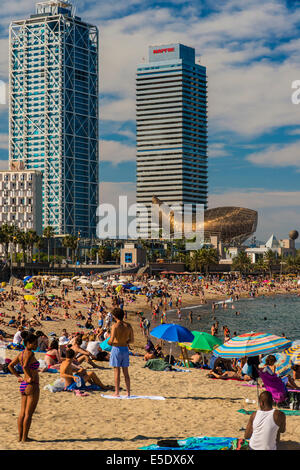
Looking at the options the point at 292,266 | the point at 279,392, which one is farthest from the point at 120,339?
the point at 292,266

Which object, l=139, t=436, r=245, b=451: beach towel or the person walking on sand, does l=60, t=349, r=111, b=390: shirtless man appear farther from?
the person walking on sand

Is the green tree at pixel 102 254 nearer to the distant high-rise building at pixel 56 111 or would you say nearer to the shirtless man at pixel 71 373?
the distant high-rise building at pixel 56 111

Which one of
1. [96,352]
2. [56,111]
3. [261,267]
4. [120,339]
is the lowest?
[261,267]

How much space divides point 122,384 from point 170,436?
4.30m

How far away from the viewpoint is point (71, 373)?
11961mm

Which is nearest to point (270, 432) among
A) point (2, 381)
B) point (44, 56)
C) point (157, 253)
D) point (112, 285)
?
point (2, 381)

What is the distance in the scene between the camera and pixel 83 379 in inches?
480

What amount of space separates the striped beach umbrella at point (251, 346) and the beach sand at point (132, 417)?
1147 mm

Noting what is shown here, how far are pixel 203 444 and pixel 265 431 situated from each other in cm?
165

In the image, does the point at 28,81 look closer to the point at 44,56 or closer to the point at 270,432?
the point at 44,56

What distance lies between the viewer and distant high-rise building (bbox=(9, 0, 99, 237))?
178625 millimetres

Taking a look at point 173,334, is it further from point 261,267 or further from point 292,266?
point 292,266

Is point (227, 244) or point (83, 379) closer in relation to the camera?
point (83, 379)

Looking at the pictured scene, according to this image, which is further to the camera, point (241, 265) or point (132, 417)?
point (241, 265)
